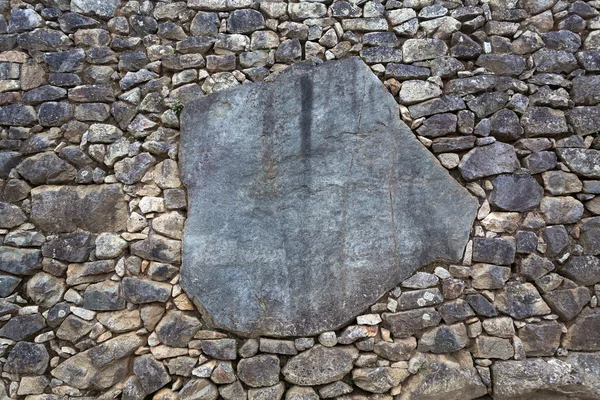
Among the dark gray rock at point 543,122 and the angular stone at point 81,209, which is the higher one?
the dark gray rock at point 543,122

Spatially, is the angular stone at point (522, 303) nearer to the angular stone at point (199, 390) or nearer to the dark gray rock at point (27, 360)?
the angular stone at point (199, 390)

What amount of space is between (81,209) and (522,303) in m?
3.04

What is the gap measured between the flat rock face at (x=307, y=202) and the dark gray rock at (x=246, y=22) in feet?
1.44

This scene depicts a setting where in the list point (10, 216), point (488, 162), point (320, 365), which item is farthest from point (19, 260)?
point (488, 162)

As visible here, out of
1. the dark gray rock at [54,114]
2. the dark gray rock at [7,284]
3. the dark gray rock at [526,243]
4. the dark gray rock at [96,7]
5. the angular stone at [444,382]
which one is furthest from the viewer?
the dark gray rock at [96,7]

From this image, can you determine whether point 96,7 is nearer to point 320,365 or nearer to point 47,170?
point 47,170

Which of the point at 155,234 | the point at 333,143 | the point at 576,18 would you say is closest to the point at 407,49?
the point at 333,143

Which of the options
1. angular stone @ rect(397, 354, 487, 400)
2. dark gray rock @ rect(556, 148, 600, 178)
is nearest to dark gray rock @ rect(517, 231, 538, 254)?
dark gray rock @ rect(556, 148, 600, 178)

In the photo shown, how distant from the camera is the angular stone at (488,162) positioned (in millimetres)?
3045

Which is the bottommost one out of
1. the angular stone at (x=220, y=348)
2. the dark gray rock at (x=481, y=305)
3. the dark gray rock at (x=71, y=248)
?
the angular stone at (x=220, y=348)

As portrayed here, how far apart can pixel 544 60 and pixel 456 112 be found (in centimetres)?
75

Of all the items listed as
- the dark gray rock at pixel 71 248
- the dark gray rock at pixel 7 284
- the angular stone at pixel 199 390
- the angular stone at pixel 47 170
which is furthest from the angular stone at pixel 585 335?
the dark gray rock at pixel 7 284

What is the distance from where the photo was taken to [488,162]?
10.0 ft

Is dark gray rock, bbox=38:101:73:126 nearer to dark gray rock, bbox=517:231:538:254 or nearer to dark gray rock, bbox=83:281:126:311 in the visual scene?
dark gray rock, bbox=83:281:126:311
